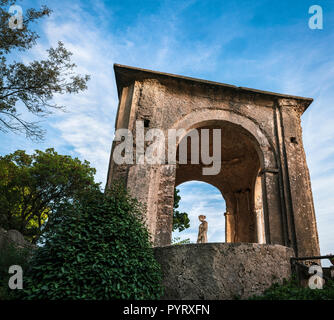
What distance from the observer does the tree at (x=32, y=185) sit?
43.9 feet

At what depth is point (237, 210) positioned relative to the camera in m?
11.9

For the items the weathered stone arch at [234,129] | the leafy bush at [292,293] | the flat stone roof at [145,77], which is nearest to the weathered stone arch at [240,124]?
the weathered stone arch at [234,129]

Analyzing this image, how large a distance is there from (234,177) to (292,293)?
27.5 ft

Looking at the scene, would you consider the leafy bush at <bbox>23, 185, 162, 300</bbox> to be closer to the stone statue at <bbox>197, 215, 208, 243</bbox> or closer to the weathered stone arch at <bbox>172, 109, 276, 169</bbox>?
the weathered stone arch at <bbox>172, 109, 276, 169</bbox>

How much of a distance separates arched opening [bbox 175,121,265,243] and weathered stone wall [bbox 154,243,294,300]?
6.07 m

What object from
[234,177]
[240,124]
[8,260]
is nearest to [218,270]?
[8,260]

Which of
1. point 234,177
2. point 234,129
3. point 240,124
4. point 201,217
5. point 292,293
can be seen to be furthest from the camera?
point 234,177

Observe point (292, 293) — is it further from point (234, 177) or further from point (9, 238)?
point (234, 177)

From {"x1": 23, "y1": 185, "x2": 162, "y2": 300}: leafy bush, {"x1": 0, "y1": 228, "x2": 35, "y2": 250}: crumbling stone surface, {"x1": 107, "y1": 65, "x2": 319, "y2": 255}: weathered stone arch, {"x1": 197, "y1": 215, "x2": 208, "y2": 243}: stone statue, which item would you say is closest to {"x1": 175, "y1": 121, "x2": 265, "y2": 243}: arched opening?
{"x1": 107, "y1": 65, "x2": 319, "y2": 255}: weathered stone arch

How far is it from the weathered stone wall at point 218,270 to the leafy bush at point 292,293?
0.10 metres

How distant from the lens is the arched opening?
34.8 feet

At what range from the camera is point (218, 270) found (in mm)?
4211
